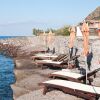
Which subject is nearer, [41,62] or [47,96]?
[47,96]

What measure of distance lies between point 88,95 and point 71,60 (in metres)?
11.7

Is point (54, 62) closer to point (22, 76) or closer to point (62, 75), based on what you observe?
point (22, 76)

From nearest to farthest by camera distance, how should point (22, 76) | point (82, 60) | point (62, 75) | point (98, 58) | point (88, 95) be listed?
point (88, 95), point (62, 75), point (98, 58), point (22, 76), point (82, 60)

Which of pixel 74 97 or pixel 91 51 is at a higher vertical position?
pixel 91 51

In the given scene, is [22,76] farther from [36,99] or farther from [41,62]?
[36,99]

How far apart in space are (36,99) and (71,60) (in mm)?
10914

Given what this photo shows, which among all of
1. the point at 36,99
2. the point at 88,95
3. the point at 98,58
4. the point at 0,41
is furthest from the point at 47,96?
the point at 0,41

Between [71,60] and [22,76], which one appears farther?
[71,60]

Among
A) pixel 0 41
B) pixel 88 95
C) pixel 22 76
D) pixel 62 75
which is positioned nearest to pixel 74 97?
pixel 88 95

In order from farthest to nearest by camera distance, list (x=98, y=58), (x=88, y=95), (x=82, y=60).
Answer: (x=82, y=60) → (x=98, y=58) → (x=88, y=95)

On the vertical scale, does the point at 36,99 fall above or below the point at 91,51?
below

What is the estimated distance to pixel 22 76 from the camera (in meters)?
23.3


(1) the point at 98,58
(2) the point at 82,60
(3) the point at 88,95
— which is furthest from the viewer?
(2) the point at 82,60

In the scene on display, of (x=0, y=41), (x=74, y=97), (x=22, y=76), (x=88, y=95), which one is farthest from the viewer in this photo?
(x=0, y=41)
